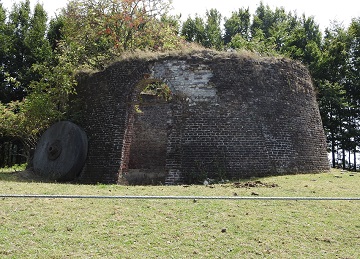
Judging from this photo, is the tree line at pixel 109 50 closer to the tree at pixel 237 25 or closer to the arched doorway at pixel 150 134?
the arched doorway at pixel 150 134

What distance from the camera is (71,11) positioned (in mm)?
22109

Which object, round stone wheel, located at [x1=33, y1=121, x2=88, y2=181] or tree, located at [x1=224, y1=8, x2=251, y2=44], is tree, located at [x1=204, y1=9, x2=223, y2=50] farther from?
round stone wheel, located at [x1=33, y1=121, x2=88, y2=181]

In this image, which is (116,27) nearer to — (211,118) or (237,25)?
(211,118)

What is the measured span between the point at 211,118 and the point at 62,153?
4.91m

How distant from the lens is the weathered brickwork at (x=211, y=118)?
11393 millimetres

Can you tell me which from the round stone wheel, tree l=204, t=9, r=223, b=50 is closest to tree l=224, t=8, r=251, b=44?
tree l=204, t=9, r=223, b=50

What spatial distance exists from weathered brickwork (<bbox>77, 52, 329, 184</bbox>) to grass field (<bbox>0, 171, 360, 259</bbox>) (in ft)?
14.1

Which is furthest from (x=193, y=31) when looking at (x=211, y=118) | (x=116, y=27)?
(x=211, y=118)

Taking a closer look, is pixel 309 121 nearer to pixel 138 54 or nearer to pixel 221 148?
pixel 221 148

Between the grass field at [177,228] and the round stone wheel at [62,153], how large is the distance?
5225 millimetres

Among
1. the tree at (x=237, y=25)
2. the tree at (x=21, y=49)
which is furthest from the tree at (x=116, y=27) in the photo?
the tree at (x=237, y=25)

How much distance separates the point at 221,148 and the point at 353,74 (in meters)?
17.7

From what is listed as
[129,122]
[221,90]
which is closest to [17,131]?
[129,122]

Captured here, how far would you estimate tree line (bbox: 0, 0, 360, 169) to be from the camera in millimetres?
16797
